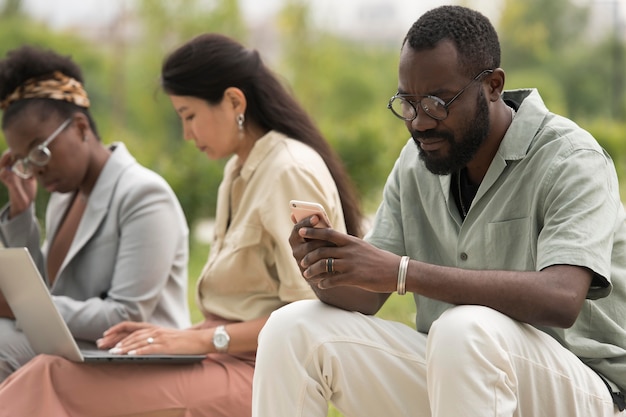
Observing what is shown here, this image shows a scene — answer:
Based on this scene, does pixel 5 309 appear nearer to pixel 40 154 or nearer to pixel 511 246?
pixel 40 154

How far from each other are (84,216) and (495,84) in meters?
1.83

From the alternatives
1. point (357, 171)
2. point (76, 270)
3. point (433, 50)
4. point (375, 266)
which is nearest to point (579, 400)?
point (375, 266)

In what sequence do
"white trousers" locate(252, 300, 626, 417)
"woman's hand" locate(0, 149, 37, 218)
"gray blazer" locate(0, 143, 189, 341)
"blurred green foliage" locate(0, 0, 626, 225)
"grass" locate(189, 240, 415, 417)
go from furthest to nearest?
1. "blurred green foliage" locate(0, 0, 626, 225)
2. "grass" locate(189, 240, 415, 417)
3. "woman's hand" locate(0, 149, 37, 218)
4. "gray blazer" locate(0, 143, 189, 341)
5. "white trousers" locate(252, 300, 626, 417)

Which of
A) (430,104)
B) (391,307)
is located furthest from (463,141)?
(391,307)

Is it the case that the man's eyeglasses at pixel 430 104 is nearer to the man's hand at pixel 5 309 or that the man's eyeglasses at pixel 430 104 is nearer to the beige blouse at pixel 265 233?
the beige blouse at pixel 265 233

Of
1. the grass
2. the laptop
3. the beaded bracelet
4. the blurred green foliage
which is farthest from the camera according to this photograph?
the blurred green foliage

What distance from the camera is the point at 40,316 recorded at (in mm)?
3457

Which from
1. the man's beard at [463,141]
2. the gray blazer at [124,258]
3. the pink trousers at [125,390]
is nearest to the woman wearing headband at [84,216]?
the gray blazer at [124,258]

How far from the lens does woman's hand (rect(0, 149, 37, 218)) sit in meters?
4.39

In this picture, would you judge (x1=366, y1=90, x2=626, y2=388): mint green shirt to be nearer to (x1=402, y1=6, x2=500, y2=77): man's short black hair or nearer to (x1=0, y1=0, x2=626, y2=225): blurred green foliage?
(x1=402, y1=6, x2=500, y2=77): man's short black hair

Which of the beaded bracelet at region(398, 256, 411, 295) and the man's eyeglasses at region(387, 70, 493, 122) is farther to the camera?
the man's eyeglasses at region(387, 70, 493, 122)

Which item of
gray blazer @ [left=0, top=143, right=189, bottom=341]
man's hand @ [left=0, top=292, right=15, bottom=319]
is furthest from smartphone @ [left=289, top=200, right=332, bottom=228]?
man's hand @ [left=0, top=292, right=15, bottom=319]

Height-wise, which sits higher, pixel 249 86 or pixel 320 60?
pixel 249 86

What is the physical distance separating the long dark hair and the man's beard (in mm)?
918
